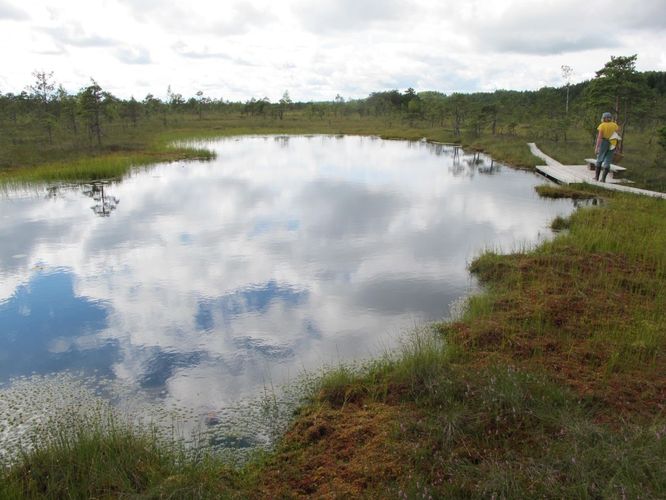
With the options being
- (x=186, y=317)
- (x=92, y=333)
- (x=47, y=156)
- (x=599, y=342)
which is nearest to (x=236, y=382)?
(x=186, y=317)

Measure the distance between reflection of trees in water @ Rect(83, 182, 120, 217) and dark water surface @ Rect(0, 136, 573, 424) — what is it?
0.09 metres

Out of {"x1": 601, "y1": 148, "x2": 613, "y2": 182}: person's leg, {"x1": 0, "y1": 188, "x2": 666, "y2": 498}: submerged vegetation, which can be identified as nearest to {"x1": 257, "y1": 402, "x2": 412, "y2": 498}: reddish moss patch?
{"x1": 0, "y1": 188, "x2": 666, "y2": 498}: submerged vegetation

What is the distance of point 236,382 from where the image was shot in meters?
4.81

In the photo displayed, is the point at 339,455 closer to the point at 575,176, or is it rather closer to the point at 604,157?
the point at 604,157

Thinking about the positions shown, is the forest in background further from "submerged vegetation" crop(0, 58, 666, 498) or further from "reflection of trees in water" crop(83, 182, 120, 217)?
"submerged vegetation" crop(0, 58, 666, 498)

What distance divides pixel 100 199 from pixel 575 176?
13.6 m

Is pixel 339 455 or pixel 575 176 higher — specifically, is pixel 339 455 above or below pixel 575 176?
below

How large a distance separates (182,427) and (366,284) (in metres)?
3.83

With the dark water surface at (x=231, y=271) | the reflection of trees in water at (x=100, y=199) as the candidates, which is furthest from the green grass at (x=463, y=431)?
the reflection of trees in water at (x=100, y=199)

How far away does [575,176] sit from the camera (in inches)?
563

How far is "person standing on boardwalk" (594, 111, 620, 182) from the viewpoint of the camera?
38.5 feet

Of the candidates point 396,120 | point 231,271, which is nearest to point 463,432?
point 231,271

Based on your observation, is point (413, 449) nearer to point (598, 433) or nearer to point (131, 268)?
point (598, 433)

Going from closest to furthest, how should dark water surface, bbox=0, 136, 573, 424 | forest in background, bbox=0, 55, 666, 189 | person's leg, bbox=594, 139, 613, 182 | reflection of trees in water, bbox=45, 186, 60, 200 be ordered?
dark water surface, bbox=0, 136, 573, 424
person's leg, bbox=594, 139, 613, 182
reflection of trees in water, bbox=45, 186, 60, 200
forest in background, bbox=0, 55, 666, 189
